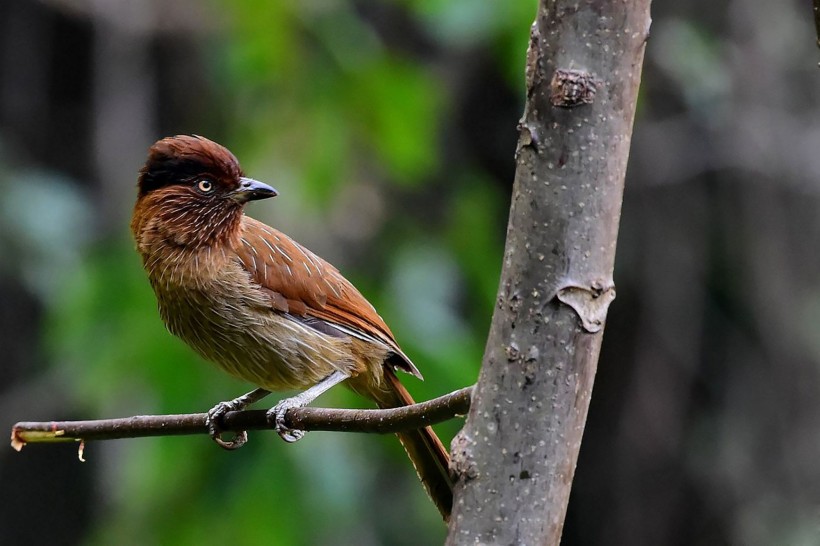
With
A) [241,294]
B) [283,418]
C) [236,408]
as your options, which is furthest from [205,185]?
[283,418]

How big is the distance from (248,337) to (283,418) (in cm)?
67

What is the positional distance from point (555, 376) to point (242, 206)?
2.02m

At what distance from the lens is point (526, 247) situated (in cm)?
180

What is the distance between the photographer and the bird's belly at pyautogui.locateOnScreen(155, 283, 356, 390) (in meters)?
3.37

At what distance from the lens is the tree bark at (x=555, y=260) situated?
5.78ft

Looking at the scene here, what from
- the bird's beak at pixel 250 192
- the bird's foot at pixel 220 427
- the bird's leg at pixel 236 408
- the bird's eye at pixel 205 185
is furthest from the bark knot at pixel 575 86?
the bird's eye at pixel 205 185

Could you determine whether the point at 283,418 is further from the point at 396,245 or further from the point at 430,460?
the point at 396,245

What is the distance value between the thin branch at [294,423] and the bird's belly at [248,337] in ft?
2.37

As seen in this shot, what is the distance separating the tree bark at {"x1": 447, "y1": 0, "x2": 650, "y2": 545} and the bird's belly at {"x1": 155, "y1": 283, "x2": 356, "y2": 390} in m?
1.68

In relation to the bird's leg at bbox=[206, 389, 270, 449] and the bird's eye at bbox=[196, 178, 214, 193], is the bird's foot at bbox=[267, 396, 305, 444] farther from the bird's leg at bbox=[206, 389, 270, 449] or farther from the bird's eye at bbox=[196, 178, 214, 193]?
the bird's eye at bbox=[196, 178, 214, 193]

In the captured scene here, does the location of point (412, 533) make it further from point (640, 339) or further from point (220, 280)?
point (220, 280)

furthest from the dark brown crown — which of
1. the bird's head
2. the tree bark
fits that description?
the tree bark

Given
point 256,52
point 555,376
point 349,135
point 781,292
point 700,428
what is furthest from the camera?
point 700,428

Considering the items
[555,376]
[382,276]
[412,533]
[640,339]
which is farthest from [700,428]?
[555,376]
